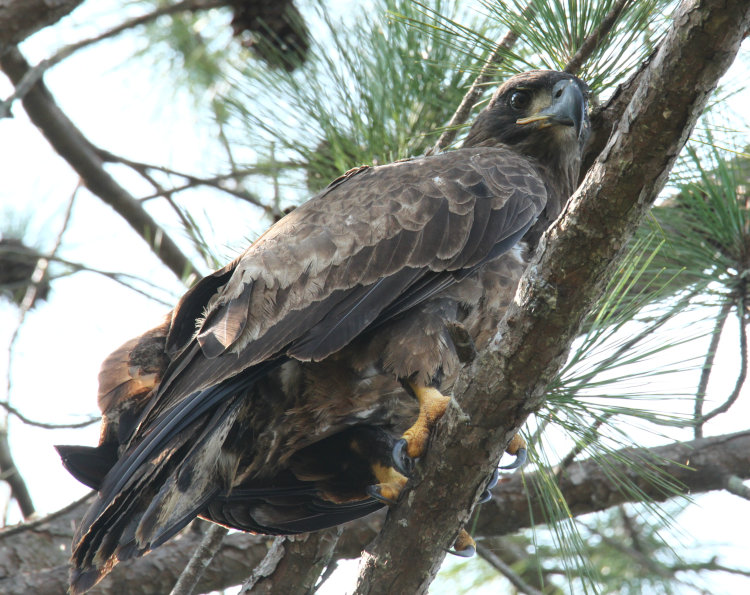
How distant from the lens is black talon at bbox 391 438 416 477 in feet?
8.50

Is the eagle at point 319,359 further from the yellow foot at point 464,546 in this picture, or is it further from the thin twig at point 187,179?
the thin twig at point 187,179

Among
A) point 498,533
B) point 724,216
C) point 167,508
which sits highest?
point 167,508

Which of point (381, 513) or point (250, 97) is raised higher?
point (250, 97)

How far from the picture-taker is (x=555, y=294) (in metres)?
2.16

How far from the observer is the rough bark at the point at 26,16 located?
3.69 meters

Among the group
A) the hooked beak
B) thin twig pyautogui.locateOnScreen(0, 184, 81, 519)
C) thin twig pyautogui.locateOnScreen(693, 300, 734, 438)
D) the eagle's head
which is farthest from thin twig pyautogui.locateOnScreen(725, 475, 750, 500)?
thin twig pyautogui.locateOnScreen(0, 184, 81, 519)

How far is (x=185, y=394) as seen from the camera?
263 cm

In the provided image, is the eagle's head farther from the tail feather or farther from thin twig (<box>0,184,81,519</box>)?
thin twig (<box>0,184,81,519</box>)

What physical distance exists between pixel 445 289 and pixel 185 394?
900 mm

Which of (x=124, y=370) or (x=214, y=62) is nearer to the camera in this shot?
(x=124, y=370)

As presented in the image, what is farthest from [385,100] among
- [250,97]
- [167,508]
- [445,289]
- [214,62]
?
[214,62]

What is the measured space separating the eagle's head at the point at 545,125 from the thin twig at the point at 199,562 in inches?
64.3

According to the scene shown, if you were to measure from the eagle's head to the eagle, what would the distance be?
14mm

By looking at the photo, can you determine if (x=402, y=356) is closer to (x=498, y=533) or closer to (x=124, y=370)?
(x=124, y=370)
